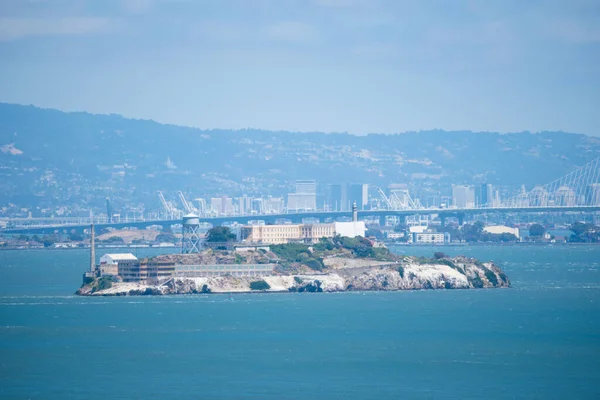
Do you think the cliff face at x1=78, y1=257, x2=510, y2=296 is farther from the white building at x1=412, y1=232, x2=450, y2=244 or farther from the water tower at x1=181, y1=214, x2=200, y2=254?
the white building at x1=412, y1=232, x2=450, y2=244

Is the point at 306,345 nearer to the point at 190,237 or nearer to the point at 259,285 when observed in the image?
the point at 259,285

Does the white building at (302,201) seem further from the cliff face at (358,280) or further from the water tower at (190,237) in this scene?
the cliff face at (358,280)

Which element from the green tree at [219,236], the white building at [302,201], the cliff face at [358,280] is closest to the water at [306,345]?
the cliff face at [358,280]

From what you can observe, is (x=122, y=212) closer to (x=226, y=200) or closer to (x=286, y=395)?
(x=226, y=200)

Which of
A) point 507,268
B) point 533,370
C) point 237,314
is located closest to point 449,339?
point 533,370

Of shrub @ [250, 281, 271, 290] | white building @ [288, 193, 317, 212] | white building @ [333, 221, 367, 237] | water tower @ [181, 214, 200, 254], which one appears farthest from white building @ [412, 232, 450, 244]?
shrub @ [250, 281, 271, 290]
